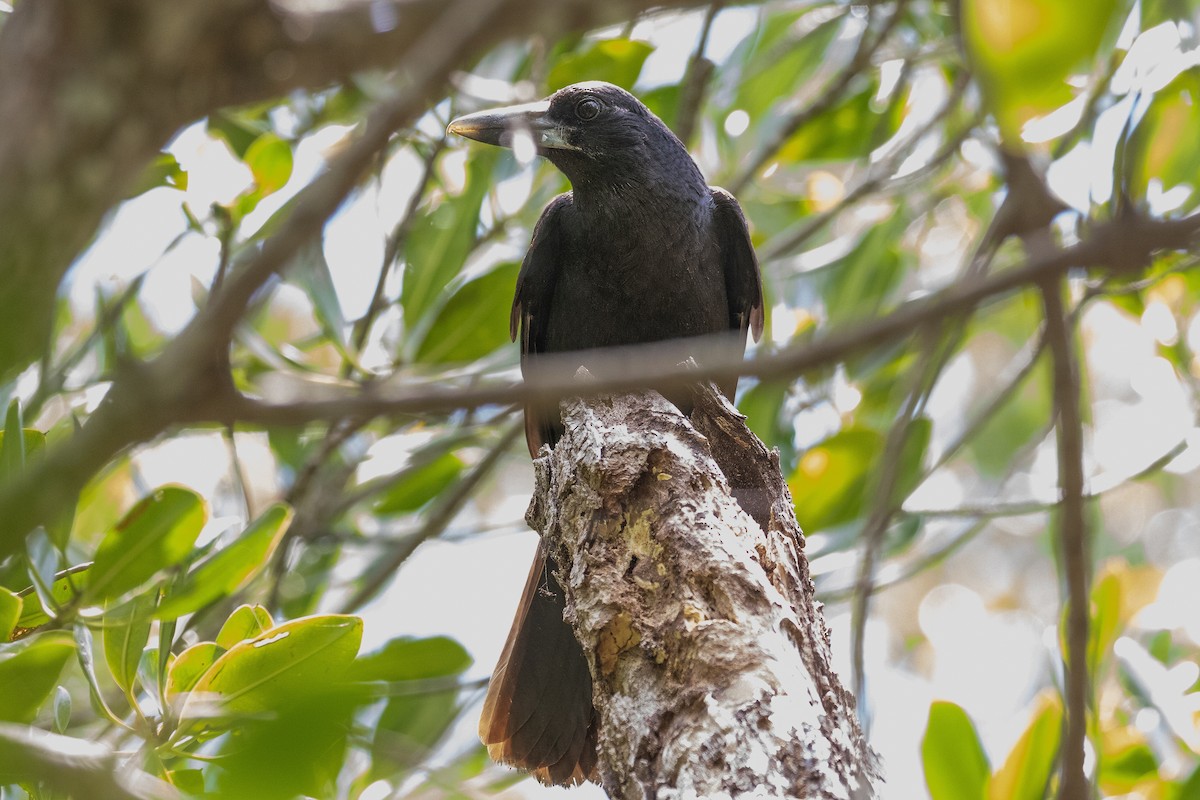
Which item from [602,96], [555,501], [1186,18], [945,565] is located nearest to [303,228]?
[555,501]

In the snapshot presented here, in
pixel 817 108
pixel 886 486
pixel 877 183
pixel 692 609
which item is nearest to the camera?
pixel 886 486

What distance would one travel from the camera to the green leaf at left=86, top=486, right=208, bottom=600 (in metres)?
2.20

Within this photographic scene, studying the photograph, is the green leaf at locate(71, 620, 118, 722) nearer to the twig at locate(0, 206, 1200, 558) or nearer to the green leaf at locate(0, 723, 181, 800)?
the green leaf at locate(0, 723, 181, 800)

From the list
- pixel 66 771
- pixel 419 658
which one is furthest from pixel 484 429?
pixel 66 771

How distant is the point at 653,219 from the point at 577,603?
1.75 m

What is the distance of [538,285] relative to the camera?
3.78 m

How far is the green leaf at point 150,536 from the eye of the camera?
2.20m

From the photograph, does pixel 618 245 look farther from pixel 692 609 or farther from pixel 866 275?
pixel 692 609

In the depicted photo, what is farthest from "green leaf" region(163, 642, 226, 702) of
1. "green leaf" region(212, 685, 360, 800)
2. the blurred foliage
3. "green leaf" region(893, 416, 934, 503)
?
"green leaf" region(893, 416, 934, 503)

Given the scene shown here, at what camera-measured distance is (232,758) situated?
100 cm

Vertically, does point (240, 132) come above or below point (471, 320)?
above

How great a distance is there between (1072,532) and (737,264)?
2.81 m

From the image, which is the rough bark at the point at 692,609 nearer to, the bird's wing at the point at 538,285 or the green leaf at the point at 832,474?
the green leaf at the point at 832,474

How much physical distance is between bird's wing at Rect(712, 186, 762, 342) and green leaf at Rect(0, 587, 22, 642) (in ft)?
8.08
